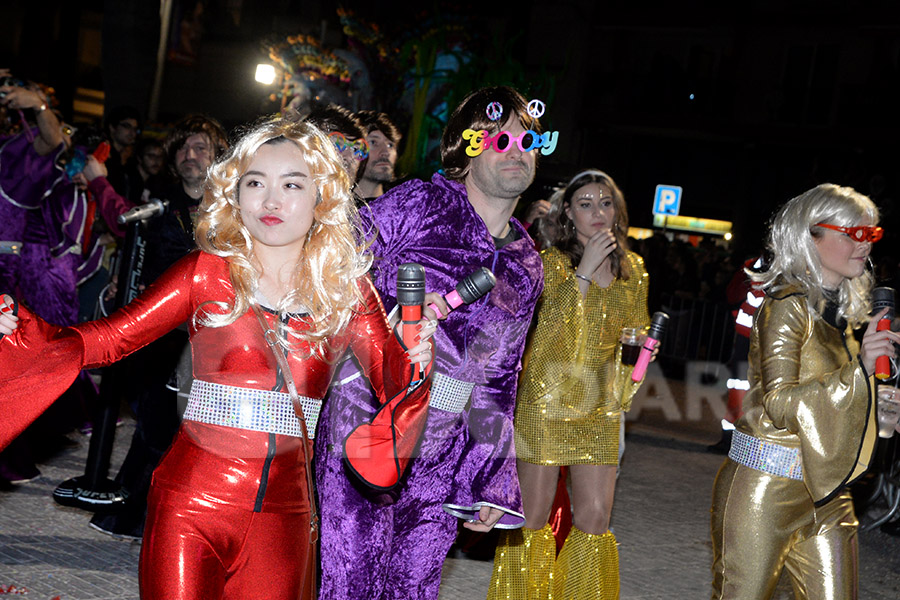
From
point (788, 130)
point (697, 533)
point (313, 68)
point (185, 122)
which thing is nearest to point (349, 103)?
point (313, 68)

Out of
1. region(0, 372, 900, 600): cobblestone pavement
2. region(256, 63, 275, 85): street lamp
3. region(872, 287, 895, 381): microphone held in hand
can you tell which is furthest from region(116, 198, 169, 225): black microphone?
region(256, 63, 275, 85): street lamp

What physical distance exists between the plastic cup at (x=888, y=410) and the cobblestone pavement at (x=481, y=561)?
1992 millimetres

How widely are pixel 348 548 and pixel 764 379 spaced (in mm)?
1649

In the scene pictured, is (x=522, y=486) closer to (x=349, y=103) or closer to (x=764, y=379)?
(x=764, y=379)

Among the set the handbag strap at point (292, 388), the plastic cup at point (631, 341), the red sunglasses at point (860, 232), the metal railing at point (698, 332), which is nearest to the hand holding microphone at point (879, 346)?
the red sunglasses at point (860, 232)

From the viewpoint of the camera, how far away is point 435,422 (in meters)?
3.52

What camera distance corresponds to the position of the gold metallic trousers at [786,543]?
3541 mm

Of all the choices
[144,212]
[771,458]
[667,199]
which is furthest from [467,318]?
[667,199]

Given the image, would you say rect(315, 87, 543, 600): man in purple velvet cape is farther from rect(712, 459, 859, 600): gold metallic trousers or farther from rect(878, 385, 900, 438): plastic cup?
rect(878, 385, 900, 438): plastic cup

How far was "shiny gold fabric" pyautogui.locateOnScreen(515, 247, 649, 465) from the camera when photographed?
4.71 metres

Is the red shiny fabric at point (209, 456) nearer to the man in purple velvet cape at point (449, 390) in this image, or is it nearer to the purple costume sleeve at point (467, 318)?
the man in purple velvet cape at point (449, 390)

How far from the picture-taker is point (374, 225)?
357 centimetres

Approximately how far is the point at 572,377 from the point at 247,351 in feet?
7.88

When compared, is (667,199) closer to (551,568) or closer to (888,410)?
(551,568)
